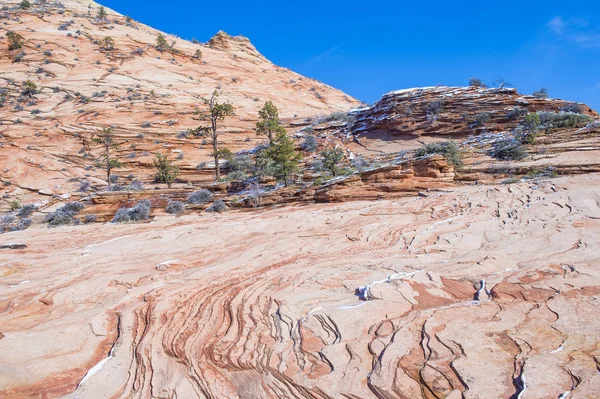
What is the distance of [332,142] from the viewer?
29.3 meters

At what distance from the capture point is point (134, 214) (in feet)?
53.3

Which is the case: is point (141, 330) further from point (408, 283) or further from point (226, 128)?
point (226, 128)

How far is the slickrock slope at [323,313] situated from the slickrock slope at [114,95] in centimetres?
2079

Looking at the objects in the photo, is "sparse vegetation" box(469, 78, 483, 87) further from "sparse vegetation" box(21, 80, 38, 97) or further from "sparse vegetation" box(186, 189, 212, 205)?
"sparse vegetation" box(21, 80, 38, 97)

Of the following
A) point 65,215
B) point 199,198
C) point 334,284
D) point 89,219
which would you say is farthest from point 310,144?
point 334,284

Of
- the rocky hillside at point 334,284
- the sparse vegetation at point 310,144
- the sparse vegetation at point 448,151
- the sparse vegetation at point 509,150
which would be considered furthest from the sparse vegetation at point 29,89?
the sparse vegetation at point 509,150

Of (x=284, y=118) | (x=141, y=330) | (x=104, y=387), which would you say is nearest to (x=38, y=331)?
(x=141, y=330)

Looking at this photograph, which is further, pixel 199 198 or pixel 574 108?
pixel 574 108

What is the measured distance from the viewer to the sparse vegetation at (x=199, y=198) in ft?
59.7

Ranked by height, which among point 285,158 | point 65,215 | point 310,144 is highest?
point 310,144

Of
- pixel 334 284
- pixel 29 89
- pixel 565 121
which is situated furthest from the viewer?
pixel 29 89

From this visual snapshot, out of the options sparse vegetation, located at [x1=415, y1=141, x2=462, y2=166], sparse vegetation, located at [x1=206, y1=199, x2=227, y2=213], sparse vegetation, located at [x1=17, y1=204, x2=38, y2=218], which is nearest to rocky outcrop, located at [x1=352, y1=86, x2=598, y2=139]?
sparse vegetation, located at [x1=415, y1=141, x2=462, y2=166]

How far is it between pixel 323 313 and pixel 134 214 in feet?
44.5

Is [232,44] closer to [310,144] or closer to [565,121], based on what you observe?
[310,144]
